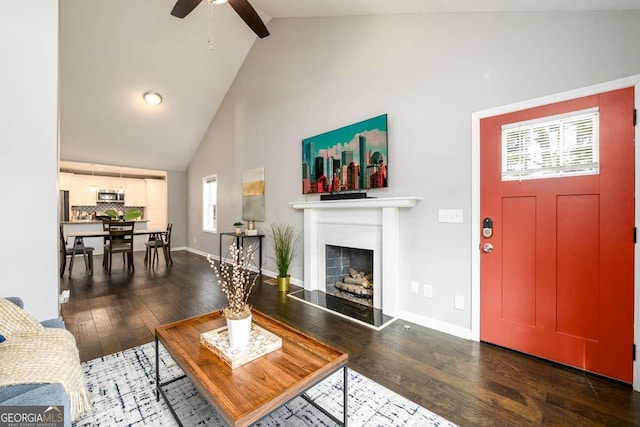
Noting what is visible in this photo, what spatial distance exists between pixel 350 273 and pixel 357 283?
0.27 m

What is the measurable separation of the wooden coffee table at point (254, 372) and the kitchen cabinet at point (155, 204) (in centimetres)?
746

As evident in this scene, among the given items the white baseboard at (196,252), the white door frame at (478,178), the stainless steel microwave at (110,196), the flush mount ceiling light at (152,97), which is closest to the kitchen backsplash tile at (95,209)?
the stainless steel microwave at (110,196)

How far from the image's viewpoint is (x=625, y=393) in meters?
1.77

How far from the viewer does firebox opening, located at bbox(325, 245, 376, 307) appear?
3.56 meters

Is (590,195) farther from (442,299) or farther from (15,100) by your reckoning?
(15,100)

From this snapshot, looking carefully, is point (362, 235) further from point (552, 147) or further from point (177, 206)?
point (177, 206)

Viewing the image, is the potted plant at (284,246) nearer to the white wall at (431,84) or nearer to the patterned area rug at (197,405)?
the white wall at (431,84)

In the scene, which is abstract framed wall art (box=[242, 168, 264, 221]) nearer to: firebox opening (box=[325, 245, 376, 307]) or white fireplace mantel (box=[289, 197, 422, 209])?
white fireplace mantel (box=[289, 197, 422, 209])

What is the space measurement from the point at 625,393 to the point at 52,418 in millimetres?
3084

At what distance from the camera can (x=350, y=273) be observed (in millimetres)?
3869

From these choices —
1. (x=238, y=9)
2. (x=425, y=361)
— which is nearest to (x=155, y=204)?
(x=238, y=9)

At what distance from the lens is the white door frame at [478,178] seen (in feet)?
5.92

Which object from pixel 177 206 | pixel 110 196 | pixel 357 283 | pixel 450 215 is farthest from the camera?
pixel 177 206

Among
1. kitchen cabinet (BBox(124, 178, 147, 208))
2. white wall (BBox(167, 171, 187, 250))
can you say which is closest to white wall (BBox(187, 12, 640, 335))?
white wall (BBox(167, 171, 187, 250))
